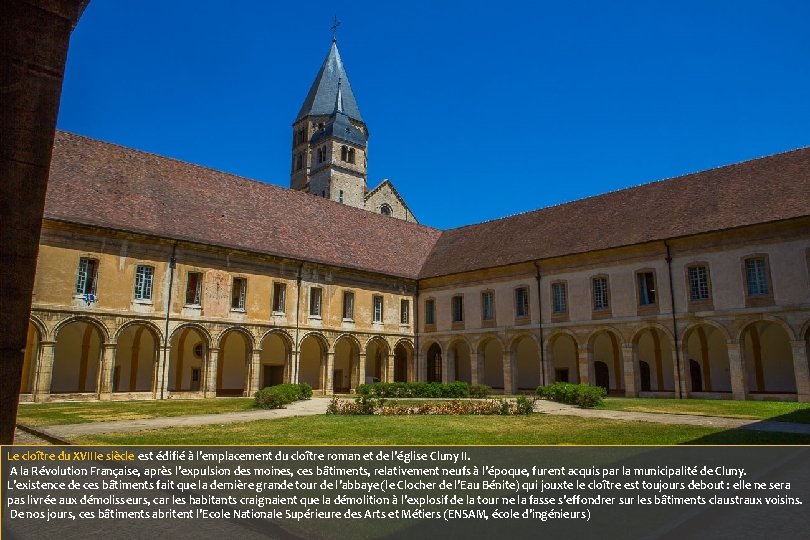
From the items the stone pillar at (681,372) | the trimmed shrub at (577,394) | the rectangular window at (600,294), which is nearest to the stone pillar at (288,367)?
the trimmed shrub at (577,394)

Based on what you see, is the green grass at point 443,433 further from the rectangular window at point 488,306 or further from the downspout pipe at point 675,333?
the rectangular window at point 488,306

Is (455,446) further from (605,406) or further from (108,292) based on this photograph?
(108,292)

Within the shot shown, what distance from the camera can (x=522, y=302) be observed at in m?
30.7

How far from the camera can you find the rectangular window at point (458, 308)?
33.2 m

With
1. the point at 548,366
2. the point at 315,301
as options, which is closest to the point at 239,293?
the point at 315,301

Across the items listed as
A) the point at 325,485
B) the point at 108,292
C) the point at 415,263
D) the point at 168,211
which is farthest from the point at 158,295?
the point at 325,485

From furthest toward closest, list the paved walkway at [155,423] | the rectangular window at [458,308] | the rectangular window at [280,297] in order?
the rectangular window at [458,308]
the rectangular window at [280,297]
the paved walkway at [155,423]

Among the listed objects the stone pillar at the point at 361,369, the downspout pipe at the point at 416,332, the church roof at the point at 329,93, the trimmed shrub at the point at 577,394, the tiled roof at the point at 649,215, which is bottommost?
the trimmed shrub at the point at 577,394

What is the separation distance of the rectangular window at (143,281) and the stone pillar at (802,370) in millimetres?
26861

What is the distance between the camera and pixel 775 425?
1298 centimetres

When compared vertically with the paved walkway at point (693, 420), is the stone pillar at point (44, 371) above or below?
above

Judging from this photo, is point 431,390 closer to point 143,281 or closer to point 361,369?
point 361,369

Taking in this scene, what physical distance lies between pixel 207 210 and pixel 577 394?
1934 centimetres

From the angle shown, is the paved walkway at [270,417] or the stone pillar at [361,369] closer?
the paved walkway at [270,417]
